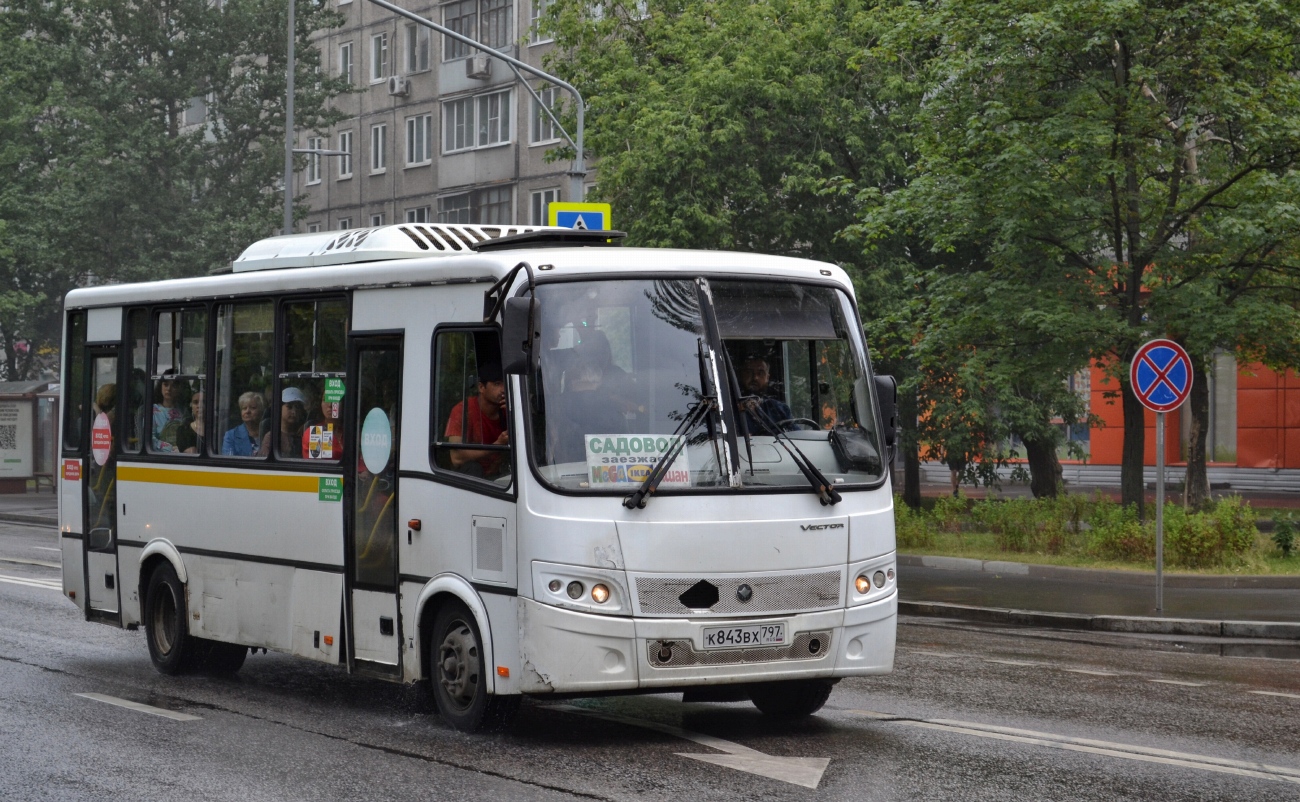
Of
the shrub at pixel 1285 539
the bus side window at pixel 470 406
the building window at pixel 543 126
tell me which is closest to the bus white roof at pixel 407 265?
the bus side window at pixel 470 406

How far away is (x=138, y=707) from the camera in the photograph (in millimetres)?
10352

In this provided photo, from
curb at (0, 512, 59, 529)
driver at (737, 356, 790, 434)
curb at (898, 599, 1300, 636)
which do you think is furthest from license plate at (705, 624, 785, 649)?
curb at (0, 512, 59, 529)

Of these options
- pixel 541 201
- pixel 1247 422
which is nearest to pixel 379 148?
pixel 541 201

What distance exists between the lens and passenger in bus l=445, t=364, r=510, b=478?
29.2ft

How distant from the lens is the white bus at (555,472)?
8.48m

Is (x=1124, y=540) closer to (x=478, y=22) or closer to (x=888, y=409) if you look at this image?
(x=888, y=409)

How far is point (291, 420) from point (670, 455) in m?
3.20

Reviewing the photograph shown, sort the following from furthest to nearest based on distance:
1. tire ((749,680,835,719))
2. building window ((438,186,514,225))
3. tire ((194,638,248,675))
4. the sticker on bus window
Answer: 1. building window ((438,186,514,225))
2. tire ((194,638,248,675))
3. tire ((749,680,835,719))
4. the sticker on bus window

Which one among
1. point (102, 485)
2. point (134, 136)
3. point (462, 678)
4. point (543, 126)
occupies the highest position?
point (543, 126)

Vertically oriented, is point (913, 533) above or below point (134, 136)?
below

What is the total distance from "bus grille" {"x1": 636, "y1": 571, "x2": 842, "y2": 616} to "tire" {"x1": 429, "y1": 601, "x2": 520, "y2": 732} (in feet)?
3.34

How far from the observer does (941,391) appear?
91.9 ft

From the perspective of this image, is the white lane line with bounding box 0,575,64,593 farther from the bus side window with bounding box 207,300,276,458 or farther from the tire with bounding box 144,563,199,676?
the bus side window with bounding box 207,300,276,458

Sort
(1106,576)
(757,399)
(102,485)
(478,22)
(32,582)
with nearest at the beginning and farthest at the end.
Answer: (757,399), (102,485), (32,582), (1106,576), (478,22)
